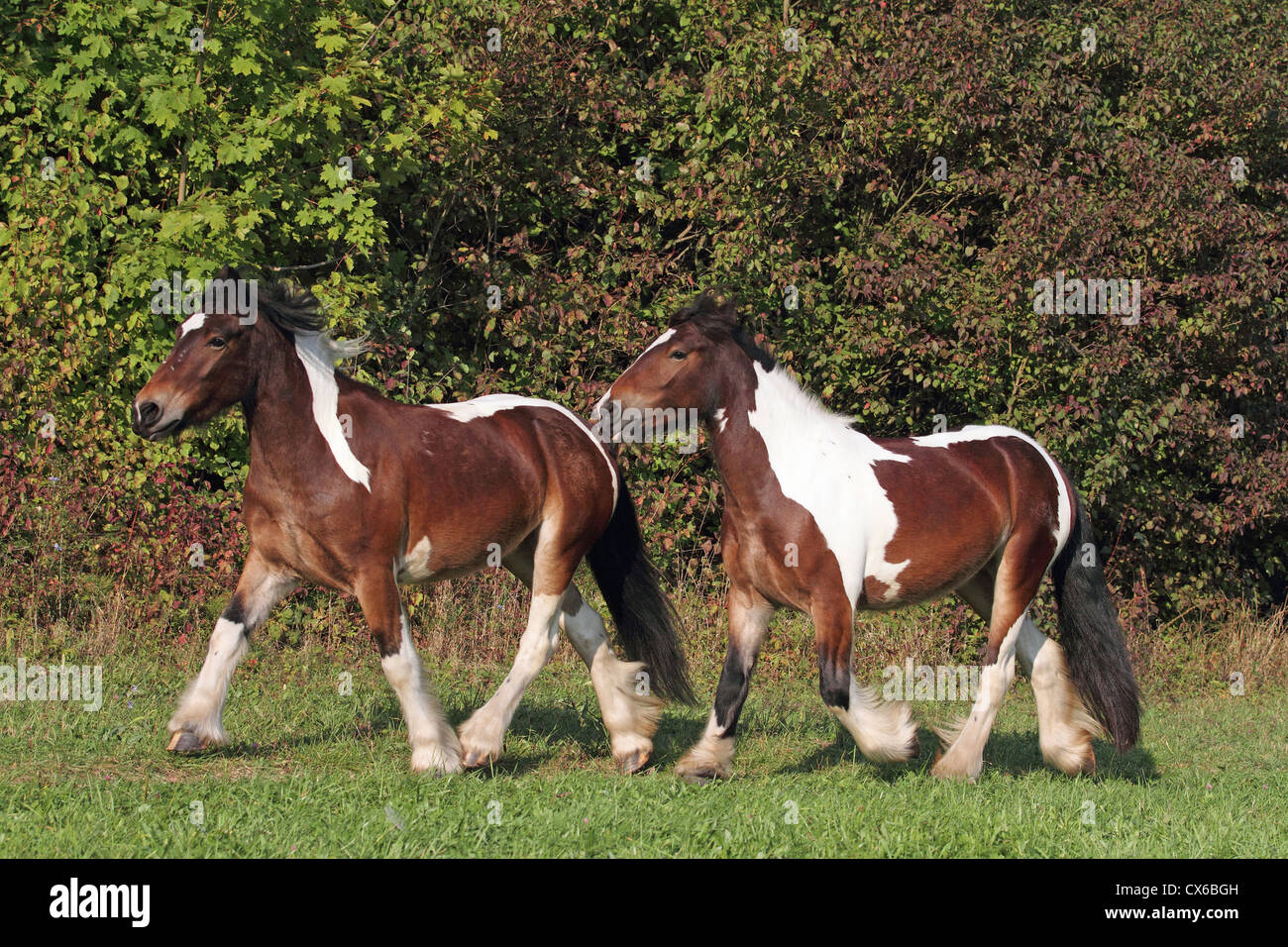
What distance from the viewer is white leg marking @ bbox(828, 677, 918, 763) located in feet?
20.7

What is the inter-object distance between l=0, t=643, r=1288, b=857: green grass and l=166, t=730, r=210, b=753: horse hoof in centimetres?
6

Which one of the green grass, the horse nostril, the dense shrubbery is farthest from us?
the dense shrubbery

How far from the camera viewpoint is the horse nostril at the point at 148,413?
596cm

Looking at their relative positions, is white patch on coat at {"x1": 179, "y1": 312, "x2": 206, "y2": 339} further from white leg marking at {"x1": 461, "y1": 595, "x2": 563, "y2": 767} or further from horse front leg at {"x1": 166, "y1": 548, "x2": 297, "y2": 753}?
white leg marking at {"x1": 461, "y1": 595, "x2": 563, "y2": 767}

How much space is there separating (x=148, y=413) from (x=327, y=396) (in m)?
0.83

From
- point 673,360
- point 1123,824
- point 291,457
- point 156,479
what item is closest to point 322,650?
point 156,479

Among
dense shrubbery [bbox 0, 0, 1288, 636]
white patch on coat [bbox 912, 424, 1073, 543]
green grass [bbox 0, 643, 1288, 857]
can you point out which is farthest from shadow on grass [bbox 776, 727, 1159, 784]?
dense shrubbery [bbox 0, 0, 1288, 636]

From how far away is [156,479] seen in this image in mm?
10164

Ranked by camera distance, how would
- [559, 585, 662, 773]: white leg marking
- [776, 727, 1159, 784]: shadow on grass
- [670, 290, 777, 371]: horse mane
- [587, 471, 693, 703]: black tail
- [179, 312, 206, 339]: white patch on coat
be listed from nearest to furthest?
[179, 312, 206, 339]: white patch on coat
[670, 290, 777, 371]: horse mane
[559, 585, 662, 773]: white leg marking
[776, 727, 1159, 784]: shadow on grass
[587, 471, 693, 703]: black tail

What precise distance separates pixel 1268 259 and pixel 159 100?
31.4ft

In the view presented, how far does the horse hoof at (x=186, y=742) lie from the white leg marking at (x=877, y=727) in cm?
300

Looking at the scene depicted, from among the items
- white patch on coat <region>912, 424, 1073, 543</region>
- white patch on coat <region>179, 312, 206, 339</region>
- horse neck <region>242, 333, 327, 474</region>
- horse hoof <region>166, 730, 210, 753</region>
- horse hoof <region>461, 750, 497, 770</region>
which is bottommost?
horse hoof <region>461, 750, 497, 770</region>

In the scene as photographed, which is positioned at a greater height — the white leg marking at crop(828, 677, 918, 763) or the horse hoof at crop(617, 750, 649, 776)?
the white leg marking at crop(828, 677, 918, 763)

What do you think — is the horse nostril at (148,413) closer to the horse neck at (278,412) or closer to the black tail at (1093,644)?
the horse neck at (278,412)
